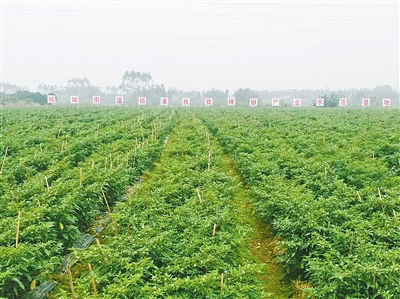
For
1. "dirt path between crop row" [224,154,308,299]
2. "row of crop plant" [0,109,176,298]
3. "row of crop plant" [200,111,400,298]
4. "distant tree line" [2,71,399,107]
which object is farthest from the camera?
"distant tree line" [2,71,399,107]

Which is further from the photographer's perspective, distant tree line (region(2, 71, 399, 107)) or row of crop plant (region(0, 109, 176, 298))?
distant tree line (region(2, 71, 399, 107))

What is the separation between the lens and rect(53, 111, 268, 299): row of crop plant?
4.52 metres

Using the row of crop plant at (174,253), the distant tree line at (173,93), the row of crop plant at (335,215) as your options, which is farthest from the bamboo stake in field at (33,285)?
the distant tree line at (173,93)

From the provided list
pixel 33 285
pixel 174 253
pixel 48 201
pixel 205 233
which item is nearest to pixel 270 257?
pixel 205 233

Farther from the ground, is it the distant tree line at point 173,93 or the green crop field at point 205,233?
the distant tree line at point 173,93

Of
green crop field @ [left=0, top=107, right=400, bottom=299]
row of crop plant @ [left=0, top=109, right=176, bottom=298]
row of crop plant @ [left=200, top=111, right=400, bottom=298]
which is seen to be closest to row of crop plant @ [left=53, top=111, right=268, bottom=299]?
green crop field @ [left=0, top=107, right=400, bottom=299]

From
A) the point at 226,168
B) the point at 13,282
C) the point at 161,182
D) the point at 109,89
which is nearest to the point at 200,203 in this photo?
the point at 161,182

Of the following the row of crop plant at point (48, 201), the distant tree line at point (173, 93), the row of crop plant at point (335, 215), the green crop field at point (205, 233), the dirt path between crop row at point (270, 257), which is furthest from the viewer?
the distant tree line at point (173, 93)

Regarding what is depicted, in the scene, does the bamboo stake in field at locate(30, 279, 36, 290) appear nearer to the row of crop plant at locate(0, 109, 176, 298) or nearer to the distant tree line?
the row of crop plant at locate(0, 109, 176, 298)

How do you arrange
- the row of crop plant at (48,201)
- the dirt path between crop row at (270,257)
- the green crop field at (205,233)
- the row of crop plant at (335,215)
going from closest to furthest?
the row of crop plant at (335,215) → the green crop field at (205,233) → the row of crop plant at (48,201) → the dirt path between crop row at (270,257)

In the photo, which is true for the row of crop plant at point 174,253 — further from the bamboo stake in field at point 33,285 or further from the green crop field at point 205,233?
the bamboo stake in field at point 33,285

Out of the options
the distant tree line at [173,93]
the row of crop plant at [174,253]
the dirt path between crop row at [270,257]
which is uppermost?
the distant tree line at [173,93]

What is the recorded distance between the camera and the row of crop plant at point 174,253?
14.8ft

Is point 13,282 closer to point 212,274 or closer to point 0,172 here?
point 212,274
